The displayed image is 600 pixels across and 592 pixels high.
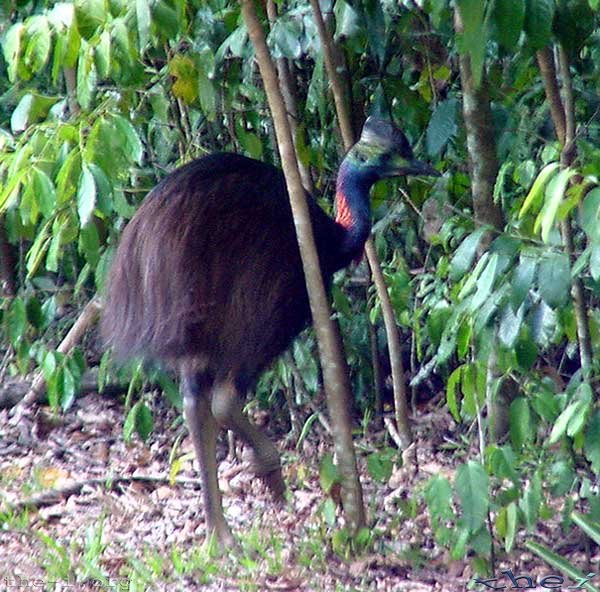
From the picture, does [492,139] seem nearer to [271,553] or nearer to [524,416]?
[524,416]

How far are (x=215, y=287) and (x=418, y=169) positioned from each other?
3.05ft

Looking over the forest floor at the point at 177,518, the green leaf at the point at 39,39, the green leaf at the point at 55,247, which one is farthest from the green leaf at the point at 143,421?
the green leaf at the point at 39,39

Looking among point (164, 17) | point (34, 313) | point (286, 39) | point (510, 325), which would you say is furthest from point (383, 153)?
Answer: point (34, 313)

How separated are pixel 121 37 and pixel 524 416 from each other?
1.59 metres

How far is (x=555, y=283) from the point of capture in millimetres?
2832

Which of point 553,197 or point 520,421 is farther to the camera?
point 520,421

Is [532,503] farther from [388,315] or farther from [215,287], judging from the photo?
[388,315]

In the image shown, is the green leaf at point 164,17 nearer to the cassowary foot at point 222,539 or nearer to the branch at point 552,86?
the branch at point 552,86

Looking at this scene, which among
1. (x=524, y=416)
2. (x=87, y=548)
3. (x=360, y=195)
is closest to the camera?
(x=524, y=416)

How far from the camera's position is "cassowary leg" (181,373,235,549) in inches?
159

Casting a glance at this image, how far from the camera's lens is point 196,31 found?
446 centimetres

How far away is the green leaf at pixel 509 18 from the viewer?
2.65 meters

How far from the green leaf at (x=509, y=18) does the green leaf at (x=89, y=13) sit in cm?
120

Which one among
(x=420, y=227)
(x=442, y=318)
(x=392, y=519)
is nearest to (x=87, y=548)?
(x=392, y=519)
